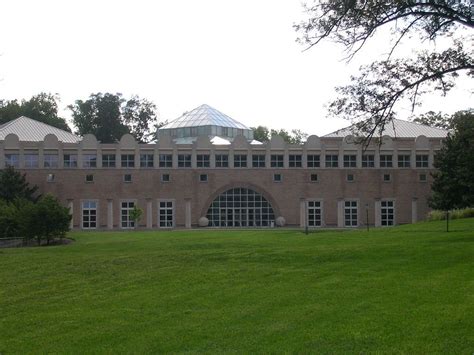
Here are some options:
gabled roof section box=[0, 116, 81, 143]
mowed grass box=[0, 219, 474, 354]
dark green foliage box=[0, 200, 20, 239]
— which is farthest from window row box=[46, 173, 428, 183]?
mowed grass box=[0, 219, 474, 354]

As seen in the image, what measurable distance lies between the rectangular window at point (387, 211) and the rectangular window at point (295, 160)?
28.1 feet

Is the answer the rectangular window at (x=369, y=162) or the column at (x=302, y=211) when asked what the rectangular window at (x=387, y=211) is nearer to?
the rectangular window at (x=369, y=162)

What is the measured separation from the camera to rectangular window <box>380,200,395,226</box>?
2424 inches

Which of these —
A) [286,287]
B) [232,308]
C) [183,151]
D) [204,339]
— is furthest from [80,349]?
[183,151]

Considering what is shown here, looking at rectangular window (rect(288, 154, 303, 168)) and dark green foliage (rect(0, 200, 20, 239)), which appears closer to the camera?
dark green foliage (rect(0, 200, 20, 239))

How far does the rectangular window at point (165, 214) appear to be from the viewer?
60.1 m

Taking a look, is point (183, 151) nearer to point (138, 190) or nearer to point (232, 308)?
point (138, 190)

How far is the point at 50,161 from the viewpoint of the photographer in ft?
196

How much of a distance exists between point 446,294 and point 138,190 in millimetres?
47955

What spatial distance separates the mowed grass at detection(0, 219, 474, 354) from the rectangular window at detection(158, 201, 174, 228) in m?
37.8

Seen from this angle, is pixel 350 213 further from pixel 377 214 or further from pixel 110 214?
pixel 110 214

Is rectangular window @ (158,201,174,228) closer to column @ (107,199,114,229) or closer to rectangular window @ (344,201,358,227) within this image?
column @ (107,199,114,229)

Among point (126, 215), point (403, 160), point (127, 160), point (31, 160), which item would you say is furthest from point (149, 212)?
point (403, 160)

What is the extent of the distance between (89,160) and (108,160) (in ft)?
5.62
